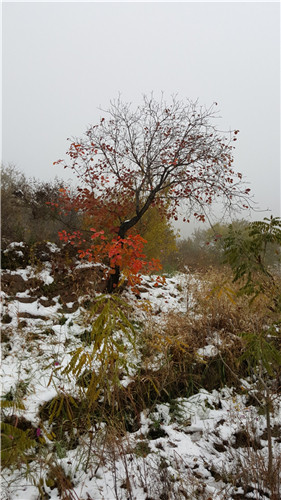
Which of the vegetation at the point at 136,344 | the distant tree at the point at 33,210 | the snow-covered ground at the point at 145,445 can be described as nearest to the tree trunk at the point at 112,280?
the vegetation at the point at 136,344

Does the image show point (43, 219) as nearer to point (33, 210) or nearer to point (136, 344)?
point (33, 210)

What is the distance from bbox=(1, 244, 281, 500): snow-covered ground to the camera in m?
2.02

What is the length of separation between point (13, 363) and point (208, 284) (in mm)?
4621

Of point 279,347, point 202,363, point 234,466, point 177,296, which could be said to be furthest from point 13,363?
point 177,296

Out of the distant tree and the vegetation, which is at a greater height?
the distant tree

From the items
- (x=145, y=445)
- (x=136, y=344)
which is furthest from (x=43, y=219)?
(x=145, y=445)

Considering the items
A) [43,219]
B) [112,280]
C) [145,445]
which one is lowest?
[145,445]

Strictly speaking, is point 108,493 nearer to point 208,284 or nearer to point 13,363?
point 13,363

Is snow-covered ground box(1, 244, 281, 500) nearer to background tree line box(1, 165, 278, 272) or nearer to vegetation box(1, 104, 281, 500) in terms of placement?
vegetation box(1, 104, 281, 500)

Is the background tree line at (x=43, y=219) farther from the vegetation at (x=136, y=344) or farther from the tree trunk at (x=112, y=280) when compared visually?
the tree trunk at (x=112, y=280)

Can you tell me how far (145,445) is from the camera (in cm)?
246

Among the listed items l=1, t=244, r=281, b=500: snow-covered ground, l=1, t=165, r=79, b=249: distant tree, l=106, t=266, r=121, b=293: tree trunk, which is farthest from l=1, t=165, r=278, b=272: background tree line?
l=1, t=244, r=281, b=500: snow-covered ground

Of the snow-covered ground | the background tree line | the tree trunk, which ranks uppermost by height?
the background tree line

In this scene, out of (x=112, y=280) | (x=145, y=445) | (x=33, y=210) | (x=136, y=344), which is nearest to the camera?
(x=145, y=445)
